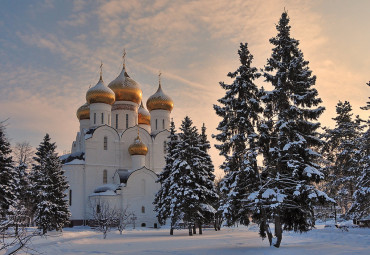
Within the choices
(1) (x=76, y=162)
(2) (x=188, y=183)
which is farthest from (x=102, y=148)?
(2) (x=188, y=183)

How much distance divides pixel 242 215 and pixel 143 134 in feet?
100

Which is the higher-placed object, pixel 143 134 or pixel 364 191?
pixel 143 134

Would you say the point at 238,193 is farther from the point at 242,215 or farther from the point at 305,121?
the point at 305,121

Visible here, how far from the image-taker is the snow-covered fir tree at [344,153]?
2533 centimetres

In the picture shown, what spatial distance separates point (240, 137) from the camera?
1730 cm

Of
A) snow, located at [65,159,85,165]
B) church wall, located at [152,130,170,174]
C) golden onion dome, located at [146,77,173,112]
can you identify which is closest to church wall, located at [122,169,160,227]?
church wall, located at [152,130,170,174]

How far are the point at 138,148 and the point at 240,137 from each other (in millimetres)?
27199

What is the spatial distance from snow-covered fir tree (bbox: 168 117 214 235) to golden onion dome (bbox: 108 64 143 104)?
21.0 meters

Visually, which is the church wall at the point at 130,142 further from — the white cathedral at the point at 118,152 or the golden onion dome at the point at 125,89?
the golden onion dome at the point at 125,89

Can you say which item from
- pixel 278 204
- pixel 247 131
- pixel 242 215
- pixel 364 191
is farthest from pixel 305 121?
pixel 364 191

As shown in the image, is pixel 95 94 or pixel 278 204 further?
pixel 95 94

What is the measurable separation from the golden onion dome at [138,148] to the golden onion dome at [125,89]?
656 centimetres

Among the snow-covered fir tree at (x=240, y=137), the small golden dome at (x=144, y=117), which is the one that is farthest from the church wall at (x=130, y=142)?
the snow-covered fir tree at (x=240, y=137)

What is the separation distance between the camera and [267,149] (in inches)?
669
